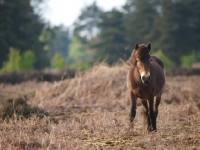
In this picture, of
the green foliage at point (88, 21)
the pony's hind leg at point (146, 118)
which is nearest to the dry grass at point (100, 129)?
the pony's hind leg at point (146, 118)

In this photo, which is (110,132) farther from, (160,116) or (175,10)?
(175,10)

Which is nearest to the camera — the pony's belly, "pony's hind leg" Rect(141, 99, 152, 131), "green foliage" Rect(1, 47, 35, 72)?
the pony's belly

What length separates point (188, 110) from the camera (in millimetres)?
9680

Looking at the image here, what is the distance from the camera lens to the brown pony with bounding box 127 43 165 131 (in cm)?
677

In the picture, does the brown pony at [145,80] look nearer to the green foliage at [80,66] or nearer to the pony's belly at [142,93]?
the pony's belly at [142,93]

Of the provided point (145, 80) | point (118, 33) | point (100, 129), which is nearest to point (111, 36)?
point (118, 33)

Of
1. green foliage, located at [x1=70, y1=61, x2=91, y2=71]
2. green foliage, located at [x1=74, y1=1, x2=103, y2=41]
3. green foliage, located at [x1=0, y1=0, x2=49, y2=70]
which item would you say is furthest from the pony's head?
green foliage, located at [x1=74, y1=1, x2=103, y2=41]

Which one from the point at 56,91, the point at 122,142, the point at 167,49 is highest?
the point at 167,49

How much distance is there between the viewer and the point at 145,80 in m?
6.55

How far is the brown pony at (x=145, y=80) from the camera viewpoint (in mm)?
6774

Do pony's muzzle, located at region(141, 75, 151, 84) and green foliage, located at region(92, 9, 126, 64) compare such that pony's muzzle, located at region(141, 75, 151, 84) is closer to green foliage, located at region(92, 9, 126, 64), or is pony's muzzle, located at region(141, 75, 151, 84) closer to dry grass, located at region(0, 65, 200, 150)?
dry grass, located at region(0, 65, 200, 150)

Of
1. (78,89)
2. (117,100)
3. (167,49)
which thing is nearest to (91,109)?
(117,100)

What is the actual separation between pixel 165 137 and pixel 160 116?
8.73ft

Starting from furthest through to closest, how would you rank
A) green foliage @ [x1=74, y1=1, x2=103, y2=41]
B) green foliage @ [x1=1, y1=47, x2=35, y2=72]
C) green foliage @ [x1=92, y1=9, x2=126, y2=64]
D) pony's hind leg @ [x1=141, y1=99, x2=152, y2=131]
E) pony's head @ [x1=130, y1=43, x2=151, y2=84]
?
green foliage @ [x1=74, y1=1, x2=103, y2=41]
green foliage @ [x1=92, y1=9, x2=126, y2=64]
green foliage @ [x1=1, y1=47, x2=35, y2=72]
pony's hind leg @ [x1=141, y1=99, x2=152, y2=131]
pony's head @ [x1=130, y1=43, x2=151, y2=84]
